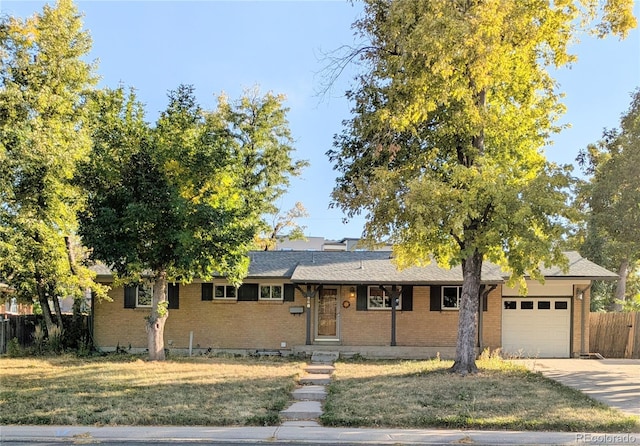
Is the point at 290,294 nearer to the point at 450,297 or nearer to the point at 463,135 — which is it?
the point at 450,297

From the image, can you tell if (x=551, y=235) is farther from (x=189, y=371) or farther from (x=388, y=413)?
(x=189, y=371)

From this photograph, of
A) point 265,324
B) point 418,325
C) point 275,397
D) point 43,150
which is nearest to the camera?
point 275,397

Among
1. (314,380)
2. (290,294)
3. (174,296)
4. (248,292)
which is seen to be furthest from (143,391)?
(290,294)

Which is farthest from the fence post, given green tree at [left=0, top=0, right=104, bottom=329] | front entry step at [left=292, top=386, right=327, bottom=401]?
front entry step at [left=292, top=386, right=327, bottom=401]

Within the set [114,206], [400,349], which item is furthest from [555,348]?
[114,206]

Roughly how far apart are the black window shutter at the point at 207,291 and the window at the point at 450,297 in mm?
8801

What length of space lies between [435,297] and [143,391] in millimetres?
11513

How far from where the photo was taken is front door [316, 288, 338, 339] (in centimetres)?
1986

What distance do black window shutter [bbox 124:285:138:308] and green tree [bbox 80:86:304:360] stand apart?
4.21m

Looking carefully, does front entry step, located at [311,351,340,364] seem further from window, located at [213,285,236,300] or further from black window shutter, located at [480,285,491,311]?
black window shutter, located at [480,285,491,311]

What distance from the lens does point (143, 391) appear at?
1137 centimetres

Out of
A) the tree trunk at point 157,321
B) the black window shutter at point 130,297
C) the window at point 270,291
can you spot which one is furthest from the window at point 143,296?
the window at point 270,291

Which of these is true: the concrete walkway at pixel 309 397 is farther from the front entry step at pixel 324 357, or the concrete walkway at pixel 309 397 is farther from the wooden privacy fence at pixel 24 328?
the wooden privacy fence at pixel 24 328

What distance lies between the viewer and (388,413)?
370 inches
